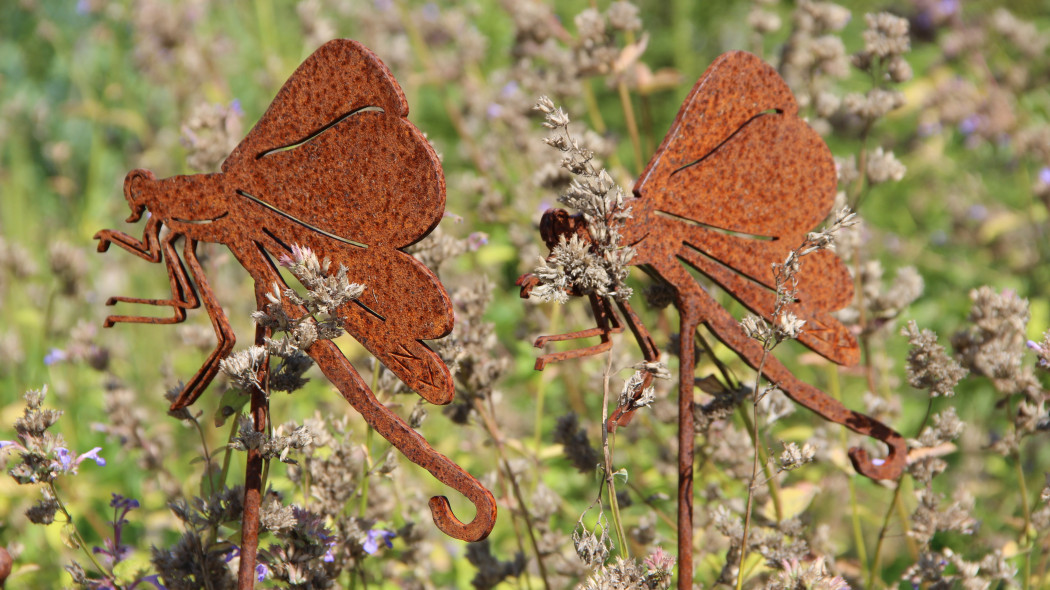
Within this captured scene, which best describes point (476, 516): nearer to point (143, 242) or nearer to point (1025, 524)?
point (143, 242)

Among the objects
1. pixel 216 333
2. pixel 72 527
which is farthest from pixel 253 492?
pixel 72 527

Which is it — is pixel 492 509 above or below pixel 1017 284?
below

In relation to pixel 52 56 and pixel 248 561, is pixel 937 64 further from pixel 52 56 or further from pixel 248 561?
pixel 52 56

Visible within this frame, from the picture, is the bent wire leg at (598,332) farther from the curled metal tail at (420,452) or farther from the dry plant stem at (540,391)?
the dry plant stem at (540,391)

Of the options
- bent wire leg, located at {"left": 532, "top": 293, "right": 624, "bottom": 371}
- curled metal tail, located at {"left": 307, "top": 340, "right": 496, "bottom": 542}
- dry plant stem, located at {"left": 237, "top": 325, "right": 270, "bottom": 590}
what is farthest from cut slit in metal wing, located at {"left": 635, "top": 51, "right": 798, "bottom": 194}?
dry plant stem, located at {"left": 237, "top": 325, "right": 270, "bottom": 590}

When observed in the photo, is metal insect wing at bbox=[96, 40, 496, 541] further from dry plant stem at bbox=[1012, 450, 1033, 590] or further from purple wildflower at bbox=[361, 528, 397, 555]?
dry plant stem at bbox=[1012, 450, 1033, 590]

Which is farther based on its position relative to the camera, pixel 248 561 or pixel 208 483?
pixel 208 483

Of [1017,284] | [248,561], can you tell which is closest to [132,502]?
[248,561]
